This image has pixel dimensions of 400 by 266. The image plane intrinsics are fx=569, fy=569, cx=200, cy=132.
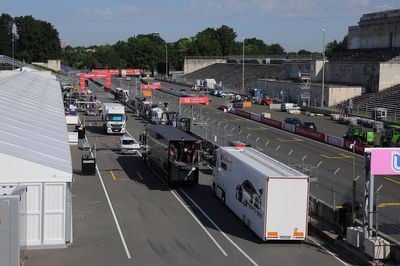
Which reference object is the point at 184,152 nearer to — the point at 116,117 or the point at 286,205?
the point at 286,205

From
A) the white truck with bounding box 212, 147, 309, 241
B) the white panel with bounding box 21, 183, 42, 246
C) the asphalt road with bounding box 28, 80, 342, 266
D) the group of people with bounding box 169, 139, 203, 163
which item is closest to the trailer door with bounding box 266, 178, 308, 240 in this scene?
the white truck with bounding box 212, 147, 309, 241

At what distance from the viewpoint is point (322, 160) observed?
1565 inches

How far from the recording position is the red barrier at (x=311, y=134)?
165ft

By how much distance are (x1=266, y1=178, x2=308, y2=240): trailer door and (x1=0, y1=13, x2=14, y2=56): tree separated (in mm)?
173312

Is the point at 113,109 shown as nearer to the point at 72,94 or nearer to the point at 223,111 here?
the point at 223,111

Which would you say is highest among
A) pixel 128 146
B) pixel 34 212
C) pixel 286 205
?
pixel 286 205

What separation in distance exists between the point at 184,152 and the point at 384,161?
43.7 feet

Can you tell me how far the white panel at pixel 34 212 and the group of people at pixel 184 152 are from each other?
39.0 ft

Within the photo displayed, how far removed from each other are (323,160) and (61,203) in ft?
79.9

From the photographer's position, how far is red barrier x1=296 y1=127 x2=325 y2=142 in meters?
50.2

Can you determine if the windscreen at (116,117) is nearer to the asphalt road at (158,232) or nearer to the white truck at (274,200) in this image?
the asphalt road at (158,232)

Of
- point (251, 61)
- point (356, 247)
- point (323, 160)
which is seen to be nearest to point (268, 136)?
point (323, 160)

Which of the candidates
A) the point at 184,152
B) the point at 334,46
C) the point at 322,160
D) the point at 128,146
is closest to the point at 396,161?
the point at 184,152

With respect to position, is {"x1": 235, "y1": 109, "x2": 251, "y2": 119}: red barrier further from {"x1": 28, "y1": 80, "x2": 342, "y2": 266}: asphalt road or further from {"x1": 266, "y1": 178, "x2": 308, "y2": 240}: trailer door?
{"x1": 266, "y1": 178, "x2": 308, "y2": 240}: trailer door
